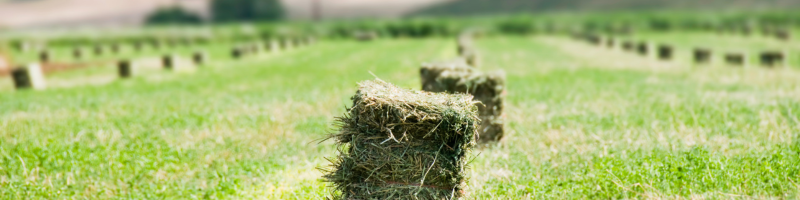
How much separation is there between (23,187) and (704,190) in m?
6.91

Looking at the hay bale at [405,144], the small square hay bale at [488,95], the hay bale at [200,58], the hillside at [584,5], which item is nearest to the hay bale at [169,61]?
the hay bale at [200,58]

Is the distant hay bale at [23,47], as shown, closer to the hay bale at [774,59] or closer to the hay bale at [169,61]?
the hay bale at [169,61]

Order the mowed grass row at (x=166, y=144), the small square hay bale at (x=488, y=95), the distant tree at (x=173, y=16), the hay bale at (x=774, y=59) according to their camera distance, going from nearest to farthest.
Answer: the mowed grass row at (x=166, y=144) < the small square hay bale at (x=488, y=95) < the hay bale at (x=774, y=59) < the distant tree at (x=173, y=16)

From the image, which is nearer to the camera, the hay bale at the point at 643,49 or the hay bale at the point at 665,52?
the hay bale at the point at 665,52

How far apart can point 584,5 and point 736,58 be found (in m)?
117

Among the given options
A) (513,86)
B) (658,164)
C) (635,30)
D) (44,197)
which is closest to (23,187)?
(44,197)

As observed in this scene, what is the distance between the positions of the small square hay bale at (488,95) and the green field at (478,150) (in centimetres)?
23

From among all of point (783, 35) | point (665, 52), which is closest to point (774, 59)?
point (665, 52)

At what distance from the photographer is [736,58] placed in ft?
76.5

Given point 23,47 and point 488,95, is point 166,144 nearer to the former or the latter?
point 488,95

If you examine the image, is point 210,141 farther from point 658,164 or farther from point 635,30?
point 635,30

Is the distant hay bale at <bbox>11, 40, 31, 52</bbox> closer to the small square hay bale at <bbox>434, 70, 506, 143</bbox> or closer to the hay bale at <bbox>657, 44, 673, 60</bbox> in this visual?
the hay bale at <bbox>657, 44, 673, 60</bbox>

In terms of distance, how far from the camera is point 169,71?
25109 mm

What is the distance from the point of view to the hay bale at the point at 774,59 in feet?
73.6
